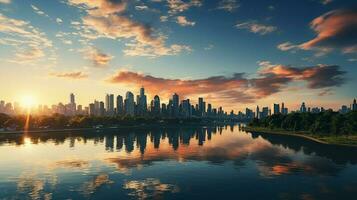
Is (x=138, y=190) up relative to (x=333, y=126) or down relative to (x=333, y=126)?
down

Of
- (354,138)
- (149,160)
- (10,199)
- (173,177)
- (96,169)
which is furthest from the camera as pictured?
(354,138)

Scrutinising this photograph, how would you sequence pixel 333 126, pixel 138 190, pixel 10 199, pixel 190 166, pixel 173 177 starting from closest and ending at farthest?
pixel 10 199 → pixel 138 190 → pixel 173 177 → pixel 190 166 → pixel 333 126

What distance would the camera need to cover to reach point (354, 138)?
5300 inches

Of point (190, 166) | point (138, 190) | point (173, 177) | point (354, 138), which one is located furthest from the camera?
point (354, 138)

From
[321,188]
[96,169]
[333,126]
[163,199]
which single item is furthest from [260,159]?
[333,126]

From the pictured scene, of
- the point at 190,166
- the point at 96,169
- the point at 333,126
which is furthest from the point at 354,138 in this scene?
the point at 96,169

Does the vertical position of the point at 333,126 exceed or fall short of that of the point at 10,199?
it exceeds it

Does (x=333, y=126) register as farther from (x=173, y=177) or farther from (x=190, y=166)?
(x=173, y=177)

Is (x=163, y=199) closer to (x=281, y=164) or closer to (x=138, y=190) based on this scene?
(x=138, y=190)

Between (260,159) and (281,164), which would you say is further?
(260,159)

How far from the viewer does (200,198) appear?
5122 centimetres

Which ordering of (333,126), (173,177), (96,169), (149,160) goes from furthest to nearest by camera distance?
1. (333,126)
2. (149,160)
3. (96,169)
4. (173,177)

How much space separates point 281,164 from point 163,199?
4691 centimetres

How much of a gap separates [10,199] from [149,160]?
45.9 metres
